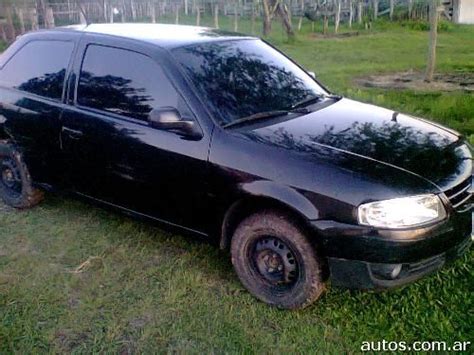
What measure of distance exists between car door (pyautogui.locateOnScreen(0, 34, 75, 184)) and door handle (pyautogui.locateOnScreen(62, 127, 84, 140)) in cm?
9

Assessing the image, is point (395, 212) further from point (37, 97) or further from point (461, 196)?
point (37, 97)

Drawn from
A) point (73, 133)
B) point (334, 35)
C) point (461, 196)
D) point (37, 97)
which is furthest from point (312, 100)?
point (334, 35)

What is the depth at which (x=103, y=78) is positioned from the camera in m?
3.65

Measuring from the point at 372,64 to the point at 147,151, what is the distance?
30.6 ft

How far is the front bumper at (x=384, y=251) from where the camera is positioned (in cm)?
263

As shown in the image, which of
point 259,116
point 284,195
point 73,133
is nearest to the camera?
point 284,195

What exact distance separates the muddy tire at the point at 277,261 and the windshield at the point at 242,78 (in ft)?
2.26

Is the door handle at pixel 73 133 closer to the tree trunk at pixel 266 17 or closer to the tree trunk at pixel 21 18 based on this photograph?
the tree trunk at pixel 266 17

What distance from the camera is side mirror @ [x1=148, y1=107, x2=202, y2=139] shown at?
308 cm

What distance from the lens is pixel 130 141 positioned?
11.2 feet

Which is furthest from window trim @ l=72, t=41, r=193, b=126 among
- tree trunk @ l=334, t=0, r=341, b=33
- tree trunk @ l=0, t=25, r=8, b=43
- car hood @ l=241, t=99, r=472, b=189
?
tree trunk @ l=334, t=0, r=341, b=33

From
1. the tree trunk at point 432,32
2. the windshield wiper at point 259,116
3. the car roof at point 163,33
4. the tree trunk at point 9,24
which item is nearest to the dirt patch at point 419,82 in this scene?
the tree trunk at point 432,32

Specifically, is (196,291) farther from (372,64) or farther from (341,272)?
(372,64)

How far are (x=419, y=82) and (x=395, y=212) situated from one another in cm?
716
